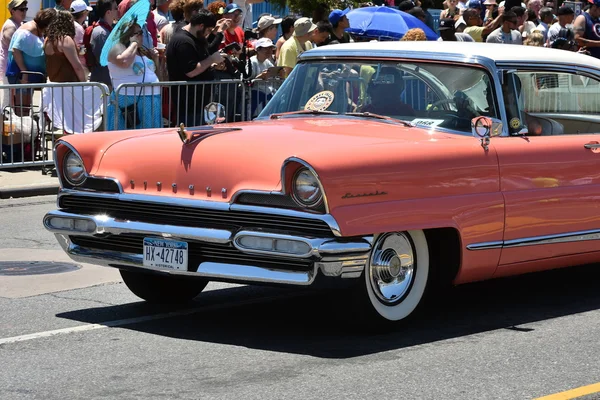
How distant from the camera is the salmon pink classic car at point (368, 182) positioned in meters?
6.16

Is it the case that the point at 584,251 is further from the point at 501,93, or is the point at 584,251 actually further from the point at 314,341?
the point at 314,341

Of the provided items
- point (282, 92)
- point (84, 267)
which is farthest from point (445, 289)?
point (84, 267)

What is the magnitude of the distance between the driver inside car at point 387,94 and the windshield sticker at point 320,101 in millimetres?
288

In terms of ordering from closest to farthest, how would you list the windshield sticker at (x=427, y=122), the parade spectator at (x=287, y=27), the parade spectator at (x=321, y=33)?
the windshield sticker at (x=427, y=122) < the parade spectator at (x=321, y=33) < the parade spectator at (x=287, y=27)

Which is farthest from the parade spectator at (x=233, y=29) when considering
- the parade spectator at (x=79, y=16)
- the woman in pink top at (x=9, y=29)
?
the woman in pink top at (x=9, y=29)

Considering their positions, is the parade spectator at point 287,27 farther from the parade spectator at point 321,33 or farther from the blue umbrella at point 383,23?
the blue umbrella at point 383,23

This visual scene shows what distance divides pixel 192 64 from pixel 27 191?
2.36 meters

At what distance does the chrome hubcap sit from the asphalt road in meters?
0.20

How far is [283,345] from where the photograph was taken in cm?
637

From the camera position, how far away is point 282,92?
26.4 feet

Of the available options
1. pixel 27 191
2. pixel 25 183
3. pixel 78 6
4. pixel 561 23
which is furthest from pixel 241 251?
pixel 561 23

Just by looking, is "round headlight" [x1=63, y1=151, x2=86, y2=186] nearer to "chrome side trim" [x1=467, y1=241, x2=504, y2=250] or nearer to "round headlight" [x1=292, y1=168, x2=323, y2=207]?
"round headlight" [x1=292, y1=168, x2=323, y2=207]

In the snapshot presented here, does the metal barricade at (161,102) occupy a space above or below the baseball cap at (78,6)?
below

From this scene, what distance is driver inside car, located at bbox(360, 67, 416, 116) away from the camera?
7.42 m
